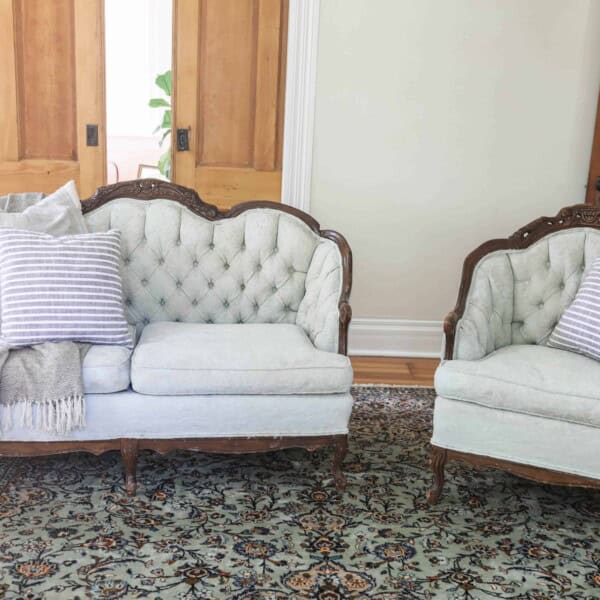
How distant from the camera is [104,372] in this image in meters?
2.47

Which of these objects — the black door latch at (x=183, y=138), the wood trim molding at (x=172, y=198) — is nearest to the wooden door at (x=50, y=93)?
the black door latch at (x=183, y=138)

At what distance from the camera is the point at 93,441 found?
252 centimetres

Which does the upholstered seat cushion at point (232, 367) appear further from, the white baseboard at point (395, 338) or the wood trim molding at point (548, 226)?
the white baseboard at point (395, 338)

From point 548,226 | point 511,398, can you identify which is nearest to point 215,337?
point 511,398

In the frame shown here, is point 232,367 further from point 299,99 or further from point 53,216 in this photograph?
point 299,99

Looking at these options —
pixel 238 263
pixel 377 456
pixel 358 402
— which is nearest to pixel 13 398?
pixel 238 263

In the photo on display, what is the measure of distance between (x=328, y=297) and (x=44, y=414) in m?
1.06

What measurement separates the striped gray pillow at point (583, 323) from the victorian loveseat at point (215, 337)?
78 centimetres

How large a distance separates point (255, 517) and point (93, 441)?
582 millimetres

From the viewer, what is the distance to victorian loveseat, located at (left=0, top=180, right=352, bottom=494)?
2494 mm

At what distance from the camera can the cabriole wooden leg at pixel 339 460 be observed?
2621mm

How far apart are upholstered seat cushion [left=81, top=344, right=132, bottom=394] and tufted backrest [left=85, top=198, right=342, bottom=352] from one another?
455 millimetres

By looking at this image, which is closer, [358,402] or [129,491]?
[129,491]

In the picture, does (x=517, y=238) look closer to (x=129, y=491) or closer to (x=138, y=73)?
(x=129, y=491)
